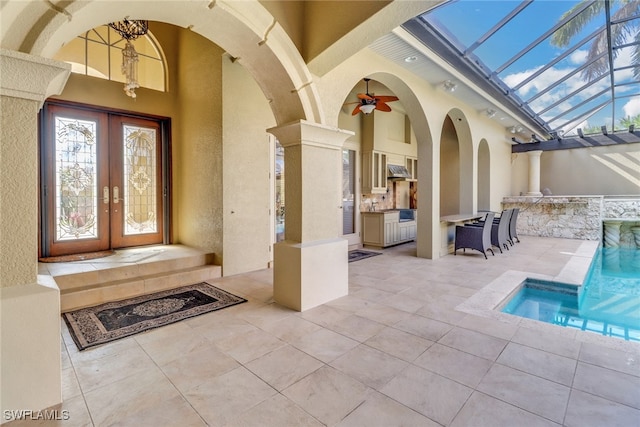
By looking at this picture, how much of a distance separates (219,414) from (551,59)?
24.3ft

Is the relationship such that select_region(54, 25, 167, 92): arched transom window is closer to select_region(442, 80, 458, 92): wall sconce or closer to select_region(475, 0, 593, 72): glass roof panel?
select_region(442, 80, 458, 92): wall sconce

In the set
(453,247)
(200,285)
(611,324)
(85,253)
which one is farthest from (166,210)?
(611,324)

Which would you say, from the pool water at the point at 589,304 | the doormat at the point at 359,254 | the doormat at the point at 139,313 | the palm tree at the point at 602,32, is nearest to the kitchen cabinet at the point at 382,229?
the doormat at the point at 359,254

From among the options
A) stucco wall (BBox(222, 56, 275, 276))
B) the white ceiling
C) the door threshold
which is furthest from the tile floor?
the white ceiling

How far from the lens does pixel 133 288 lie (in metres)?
3.76

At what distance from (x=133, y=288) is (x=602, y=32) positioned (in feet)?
27.0

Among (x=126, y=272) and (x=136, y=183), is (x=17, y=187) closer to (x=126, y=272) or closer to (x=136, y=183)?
(x=126, y=272)

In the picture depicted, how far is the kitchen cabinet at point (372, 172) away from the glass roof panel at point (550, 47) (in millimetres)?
2697

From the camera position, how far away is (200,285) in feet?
13.9

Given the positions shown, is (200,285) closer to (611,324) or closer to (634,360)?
(634,360)

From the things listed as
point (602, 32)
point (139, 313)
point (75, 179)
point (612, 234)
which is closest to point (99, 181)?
point (75, 179)

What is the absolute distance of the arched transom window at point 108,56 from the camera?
4.59 metres

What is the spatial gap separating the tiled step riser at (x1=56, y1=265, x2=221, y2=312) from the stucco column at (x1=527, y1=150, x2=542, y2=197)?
9.85 metres

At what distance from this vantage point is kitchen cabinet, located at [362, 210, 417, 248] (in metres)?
7.01
